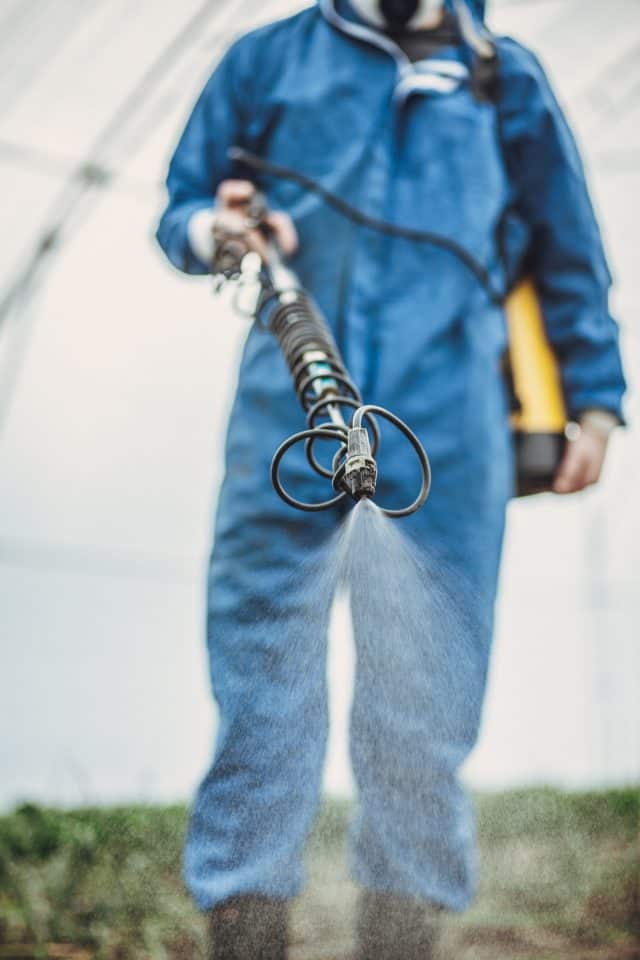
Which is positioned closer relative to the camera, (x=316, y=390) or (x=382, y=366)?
(x=316, y=390)

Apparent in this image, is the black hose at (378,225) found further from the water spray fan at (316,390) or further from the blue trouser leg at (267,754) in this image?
the blue trouser leg at (267,754)

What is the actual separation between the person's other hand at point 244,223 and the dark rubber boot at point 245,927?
557 mm

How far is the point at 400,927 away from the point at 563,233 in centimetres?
71

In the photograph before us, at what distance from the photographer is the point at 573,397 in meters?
1.02

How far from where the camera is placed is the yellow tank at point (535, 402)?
3.32 ft

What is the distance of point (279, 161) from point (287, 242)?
15 centimetres

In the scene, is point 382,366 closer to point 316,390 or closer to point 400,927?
point 316,390

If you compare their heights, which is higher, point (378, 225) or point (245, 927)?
point (378, 225)

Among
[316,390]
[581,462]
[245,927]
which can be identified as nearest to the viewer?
[316,390]

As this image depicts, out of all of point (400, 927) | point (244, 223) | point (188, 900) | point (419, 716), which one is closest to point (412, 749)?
point (419, 716)

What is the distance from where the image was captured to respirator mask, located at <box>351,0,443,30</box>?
1013 mm

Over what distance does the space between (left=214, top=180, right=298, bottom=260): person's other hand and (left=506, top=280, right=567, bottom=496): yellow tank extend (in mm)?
272

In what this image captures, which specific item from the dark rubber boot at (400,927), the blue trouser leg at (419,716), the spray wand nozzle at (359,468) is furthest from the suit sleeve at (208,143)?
the dark rubber boot at (400,927)

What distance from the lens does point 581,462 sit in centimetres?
101
